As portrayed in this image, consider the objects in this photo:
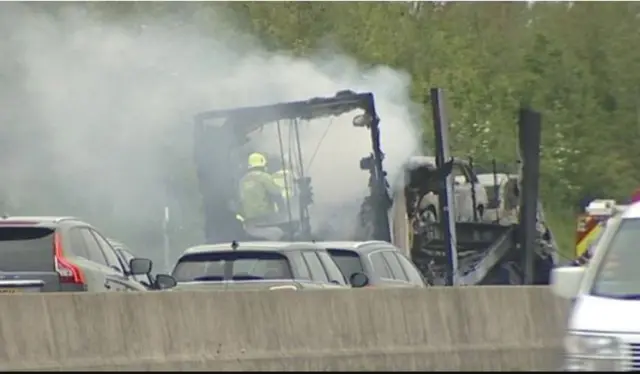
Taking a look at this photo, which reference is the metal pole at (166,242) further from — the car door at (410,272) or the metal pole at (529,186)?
the car door at (410,272)

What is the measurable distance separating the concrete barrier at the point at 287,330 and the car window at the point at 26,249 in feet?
A: 7.03

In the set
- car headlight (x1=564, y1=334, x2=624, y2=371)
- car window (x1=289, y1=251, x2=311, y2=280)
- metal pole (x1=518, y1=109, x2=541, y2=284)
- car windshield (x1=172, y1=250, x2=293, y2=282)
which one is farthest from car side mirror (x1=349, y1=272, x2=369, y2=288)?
metal pole (x1=518, y1=109, x2=541, y2=284)

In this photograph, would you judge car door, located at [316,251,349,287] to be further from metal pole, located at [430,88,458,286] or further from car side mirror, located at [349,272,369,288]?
metal pole, located at [430,88,458,286]

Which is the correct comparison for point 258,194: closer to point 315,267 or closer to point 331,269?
point 331,269

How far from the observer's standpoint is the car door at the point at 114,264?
17.1 meters

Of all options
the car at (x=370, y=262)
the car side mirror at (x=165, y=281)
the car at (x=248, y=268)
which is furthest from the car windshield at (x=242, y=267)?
the car at (x=370, y=262)

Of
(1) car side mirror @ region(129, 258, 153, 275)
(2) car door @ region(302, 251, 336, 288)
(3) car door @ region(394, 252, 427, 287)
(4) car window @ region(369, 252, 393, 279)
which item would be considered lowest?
(3) car door @ region(394, 252, 427, 287)

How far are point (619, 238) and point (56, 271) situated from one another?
6659mm

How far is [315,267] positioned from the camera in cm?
1697

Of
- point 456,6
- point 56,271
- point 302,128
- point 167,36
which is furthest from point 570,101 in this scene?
point 56,271

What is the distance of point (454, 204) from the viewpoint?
2589 cm

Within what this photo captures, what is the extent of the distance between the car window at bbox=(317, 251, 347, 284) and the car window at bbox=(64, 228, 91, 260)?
8.31 feet

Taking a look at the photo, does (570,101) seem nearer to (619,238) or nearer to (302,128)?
(302,128)

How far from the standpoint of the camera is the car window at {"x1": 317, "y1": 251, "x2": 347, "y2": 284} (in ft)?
57.2
